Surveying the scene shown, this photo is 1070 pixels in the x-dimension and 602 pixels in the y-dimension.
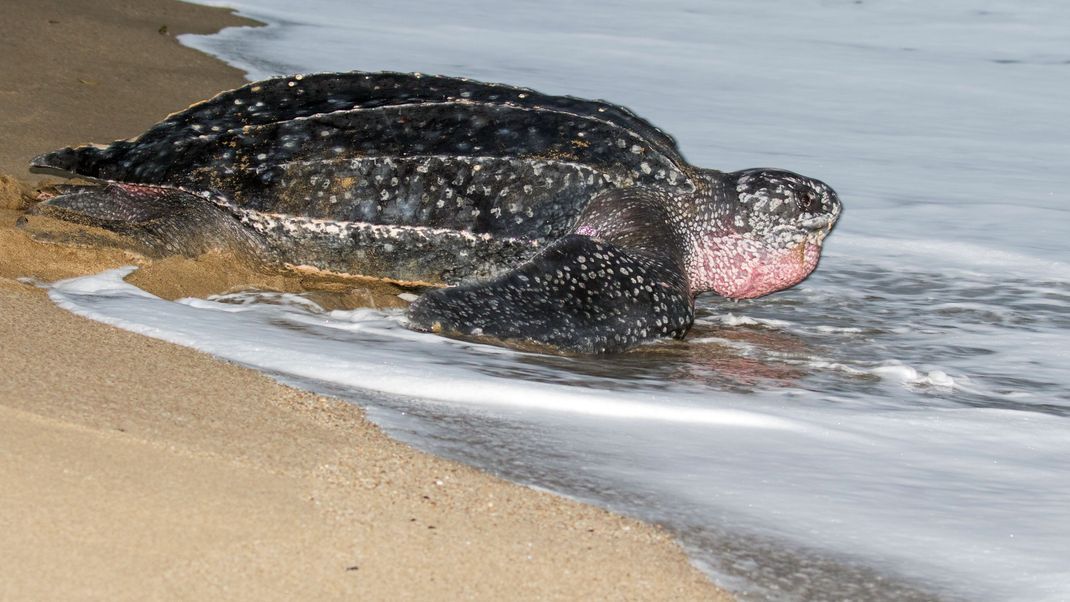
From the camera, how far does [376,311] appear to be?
3283 millimetres

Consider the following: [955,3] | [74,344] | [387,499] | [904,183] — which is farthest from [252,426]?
[955,3]

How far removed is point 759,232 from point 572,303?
980mm

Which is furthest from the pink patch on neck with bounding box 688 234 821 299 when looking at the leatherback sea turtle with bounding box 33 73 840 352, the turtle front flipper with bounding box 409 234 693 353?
the turtle front flipper with bounding box 409 234 693 353

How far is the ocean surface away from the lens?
6.26ft

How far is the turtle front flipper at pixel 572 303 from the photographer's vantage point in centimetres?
305

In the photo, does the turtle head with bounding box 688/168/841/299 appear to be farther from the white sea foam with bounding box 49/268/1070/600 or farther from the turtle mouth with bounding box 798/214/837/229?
the white sea foam with bounding box 49/268/1070/600

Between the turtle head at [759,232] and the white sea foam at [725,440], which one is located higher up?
the turtle head at [759,232]

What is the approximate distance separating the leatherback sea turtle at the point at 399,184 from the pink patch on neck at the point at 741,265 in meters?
0.11

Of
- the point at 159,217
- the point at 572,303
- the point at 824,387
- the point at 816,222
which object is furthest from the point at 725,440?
the point at 159,217

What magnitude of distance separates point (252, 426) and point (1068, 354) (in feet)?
8.39

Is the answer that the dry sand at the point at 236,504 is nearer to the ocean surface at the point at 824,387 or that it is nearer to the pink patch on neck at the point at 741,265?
the ocean surface at the point at 824,387

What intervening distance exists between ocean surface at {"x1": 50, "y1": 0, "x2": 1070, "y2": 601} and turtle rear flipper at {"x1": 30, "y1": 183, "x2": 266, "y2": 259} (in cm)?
37

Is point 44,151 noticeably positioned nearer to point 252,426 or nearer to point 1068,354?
point 252,426

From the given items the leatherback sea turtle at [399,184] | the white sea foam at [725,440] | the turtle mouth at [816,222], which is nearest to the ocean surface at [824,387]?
the white sea foam at [725,440]
